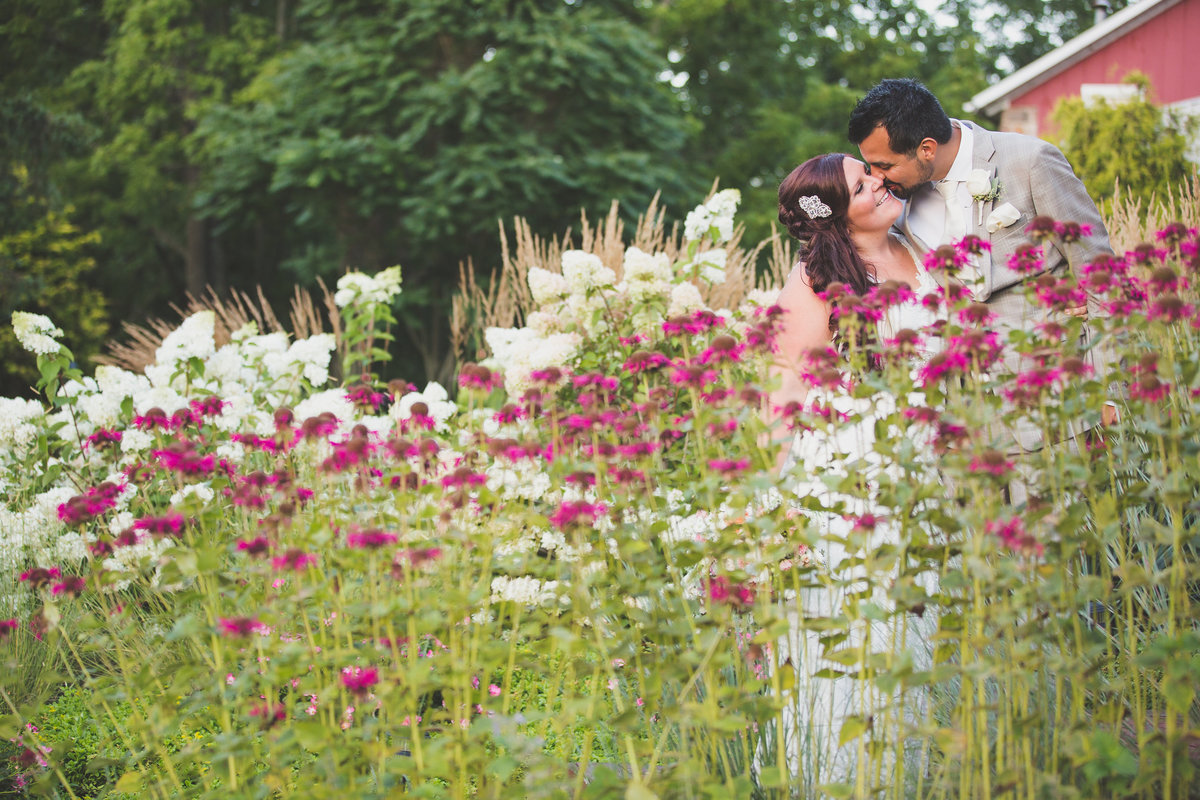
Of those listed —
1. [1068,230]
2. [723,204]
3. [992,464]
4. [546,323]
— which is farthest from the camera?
[723,204]

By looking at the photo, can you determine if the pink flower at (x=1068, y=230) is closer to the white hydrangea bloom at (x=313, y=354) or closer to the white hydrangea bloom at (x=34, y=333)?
the white hydrangea bloom at (x=313, y=354)

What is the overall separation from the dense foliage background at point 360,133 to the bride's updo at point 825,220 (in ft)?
30.0

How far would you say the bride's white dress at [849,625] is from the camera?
1706 millimetres

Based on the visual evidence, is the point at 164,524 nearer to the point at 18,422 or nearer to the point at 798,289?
the point at 798,289

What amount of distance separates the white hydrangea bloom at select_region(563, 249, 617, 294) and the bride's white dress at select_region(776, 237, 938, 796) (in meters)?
1.15

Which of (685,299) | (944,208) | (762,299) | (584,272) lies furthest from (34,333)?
(944,208)

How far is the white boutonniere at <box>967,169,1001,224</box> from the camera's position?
2.95 m

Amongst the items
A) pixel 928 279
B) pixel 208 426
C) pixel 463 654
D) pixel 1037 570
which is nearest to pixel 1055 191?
pixel 928 279

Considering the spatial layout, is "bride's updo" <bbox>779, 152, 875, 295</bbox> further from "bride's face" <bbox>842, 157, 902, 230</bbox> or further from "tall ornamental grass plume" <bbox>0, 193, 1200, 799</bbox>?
"tall ornamental grass plume" <bbox>0, 193, 1200, 799</bbox>

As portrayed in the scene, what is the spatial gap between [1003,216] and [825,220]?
0.54m

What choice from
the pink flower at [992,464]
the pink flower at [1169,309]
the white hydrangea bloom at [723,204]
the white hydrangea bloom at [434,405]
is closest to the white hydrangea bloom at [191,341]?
the white hydrangea bloom at [434,405]

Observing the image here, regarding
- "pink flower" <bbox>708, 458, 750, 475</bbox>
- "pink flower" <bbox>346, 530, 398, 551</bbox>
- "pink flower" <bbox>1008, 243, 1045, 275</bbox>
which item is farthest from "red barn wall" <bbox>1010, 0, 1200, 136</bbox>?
"pink flower" <bbox>346, 530, 398, 551</bbox>

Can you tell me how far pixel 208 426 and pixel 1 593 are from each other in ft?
3.00

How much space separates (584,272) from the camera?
3.70 meters
